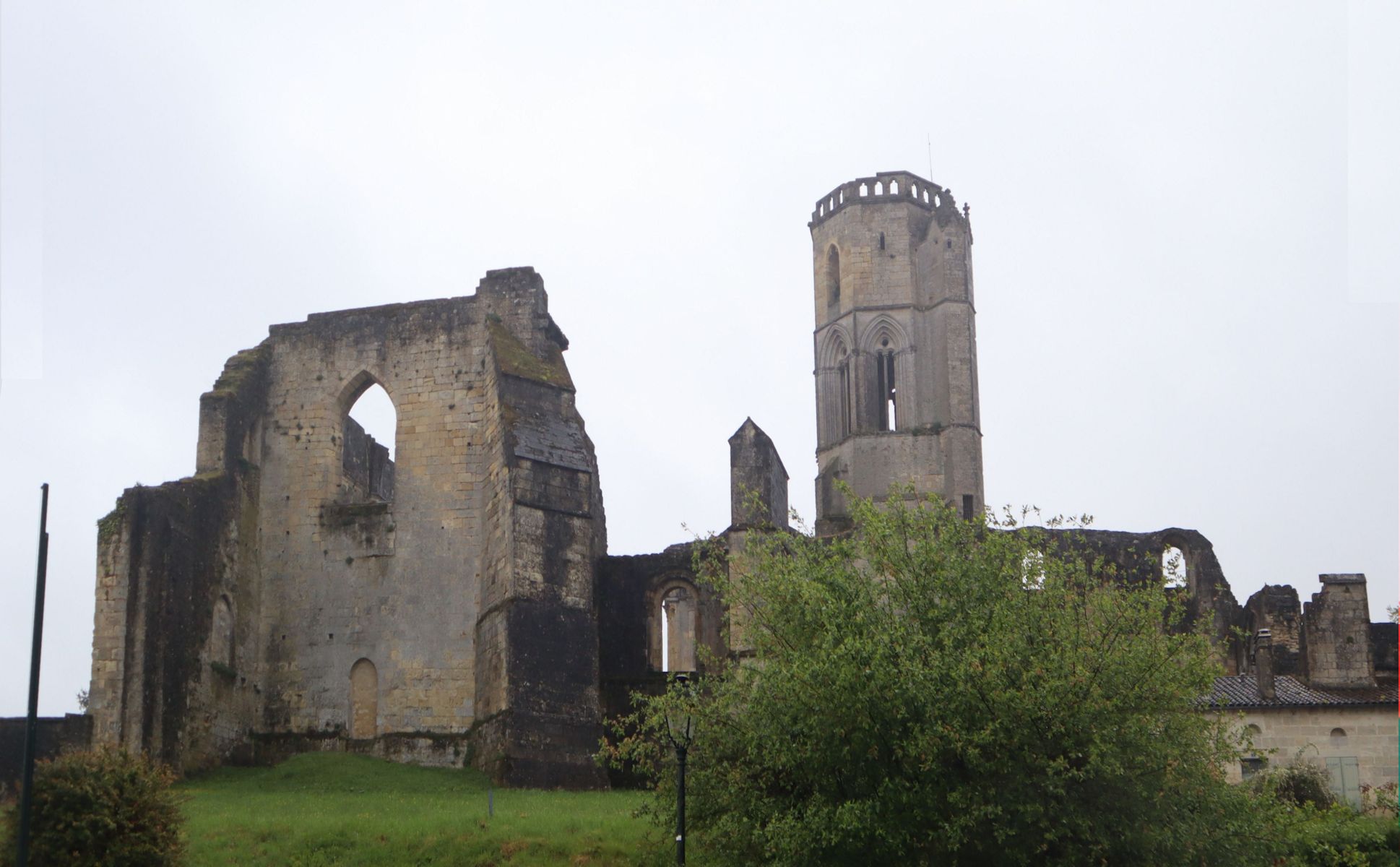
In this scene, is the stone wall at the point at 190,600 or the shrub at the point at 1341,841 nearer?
the shrub at the point at 1341,841

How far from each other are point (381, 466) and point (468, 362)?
177 inches

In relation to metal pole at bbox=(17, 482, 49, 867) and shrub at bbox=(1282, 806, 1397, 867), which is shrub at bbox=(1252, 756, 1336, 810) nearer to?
shrub at bbox=(1282, 806, 1397, 867)

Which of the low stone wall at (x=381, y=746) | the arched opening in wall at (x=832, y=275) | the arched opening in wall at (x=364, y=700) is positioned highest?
the arched opening in wall at (x=832, y=275)

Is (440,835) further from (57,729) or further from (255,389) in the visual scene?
(255,389)

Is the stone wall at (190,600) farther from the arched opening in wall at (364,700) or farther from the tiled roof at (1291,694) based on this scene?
the tiled roof at (1291,694)

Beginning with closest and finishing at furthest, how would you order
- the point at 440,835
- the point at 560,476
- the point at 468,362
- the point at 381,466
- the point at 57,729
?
the point at 440,835 → the point at 57,729 → the point at 560,476 → the point at 468,362 → the point at 381,466

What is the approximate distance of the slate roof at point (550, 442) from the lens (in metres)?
26.4

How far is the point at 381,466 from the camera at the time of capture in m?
32.1

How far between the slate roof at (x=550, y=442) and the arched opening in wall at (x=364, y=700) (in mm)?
4715

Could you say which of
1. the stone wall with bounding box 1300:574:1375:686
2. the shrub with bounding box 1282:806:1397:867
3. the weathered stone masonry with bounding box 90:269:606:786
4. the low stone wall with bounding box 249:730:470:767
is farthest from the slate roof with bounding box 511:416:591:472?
the stone wall with bounding box 1300:574:1375:686

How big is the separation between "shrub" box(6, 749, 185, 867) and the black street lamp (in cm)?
544

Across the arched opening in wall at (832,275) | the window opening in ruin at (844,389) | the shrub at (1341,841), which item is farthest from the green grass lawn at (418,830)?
the arched opening in wall at (832,275)

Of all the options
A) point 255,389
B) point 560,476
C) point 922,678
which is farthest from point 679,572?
point 922,678

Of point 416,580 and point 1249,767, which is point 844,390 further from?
point 1249,767
